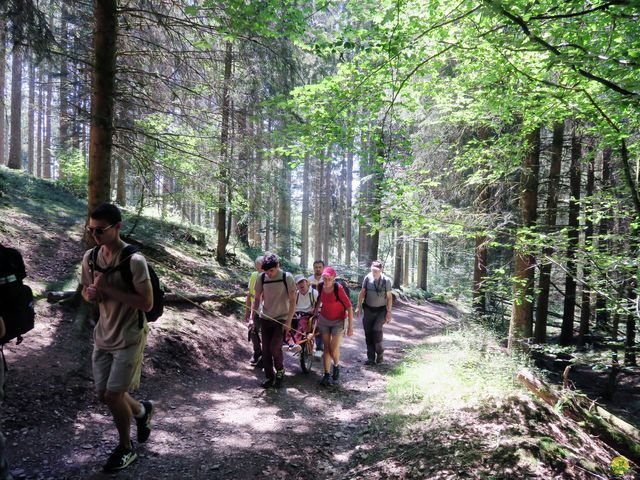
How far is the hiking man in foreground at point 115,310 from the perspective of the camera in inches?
130

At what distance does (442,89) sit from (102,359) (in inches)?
267

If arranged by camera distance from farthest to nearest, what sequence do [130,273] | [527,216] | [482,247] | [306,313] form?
1. [482,247]
2. [527,216]
3. [306,313]
4. [130,273]

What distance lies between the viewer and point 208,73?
33.3 feet

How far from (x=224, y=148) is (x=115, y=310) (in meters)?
7.43

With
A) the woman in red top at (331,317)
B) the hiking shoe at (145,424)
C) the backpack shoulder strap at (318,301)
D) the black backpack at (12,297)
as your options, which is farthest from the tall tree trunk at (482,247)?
the black backpack at (12,297)

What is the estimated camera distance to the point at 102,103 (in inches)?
241

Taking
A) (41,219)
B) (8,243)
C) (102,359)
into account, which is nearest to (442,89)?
(102,359)

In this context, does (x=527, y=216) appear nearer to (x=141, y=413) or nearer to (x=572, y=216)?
(x=572, y=216)

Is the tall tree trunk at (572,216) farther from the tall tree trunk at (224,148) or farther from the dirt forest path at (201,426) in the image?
the tall tree trunk at (224,148)

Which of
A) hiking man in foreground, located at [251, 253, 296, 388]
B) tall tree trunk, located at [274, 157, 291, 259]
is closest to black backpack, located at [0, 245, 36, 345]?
hiking man in foreground, located at [251, 253, 296, 388]

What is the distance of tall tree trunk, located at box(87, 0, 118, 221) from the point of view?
19.9 feet

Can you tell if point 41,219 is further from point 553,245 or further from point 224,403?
point 553,245

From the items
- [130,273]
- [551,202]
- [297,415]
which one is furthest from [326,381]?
[551,202]

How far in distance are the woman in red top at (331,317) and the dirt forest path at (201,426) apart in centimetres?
45
